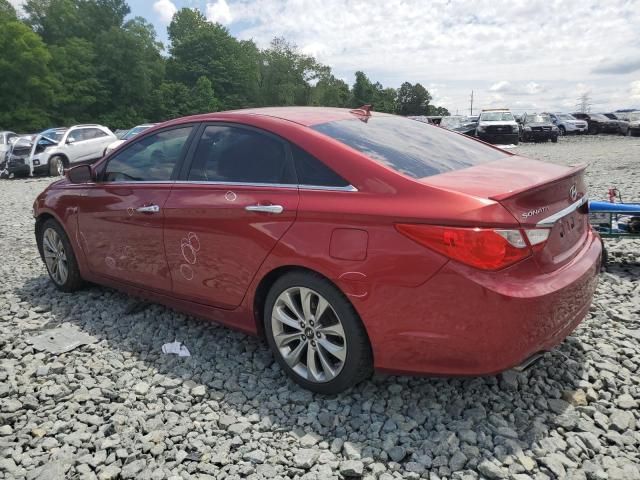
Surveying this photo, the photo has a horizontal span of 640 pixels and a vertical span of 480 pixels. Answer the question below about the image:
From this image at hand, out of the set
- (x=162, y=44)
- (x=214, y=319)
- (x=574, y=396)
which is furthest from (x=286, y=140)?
(x=162, y=44)

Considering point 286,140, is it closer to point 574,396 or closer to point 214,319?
point 214,319

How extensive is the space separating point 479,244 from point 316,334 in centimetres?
103

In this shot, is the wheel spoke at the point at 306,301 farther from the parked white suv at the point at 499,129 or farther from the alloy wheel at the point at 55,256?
the parked white suv at the point at 499,129

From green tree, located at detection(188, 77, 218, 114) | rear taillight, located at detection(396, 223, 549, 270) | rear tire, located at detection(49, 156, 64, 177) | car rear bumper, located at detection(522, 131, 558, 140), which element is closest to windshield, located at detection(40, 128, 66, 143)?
rear tire, located at detection(49, 156, 64, 177)

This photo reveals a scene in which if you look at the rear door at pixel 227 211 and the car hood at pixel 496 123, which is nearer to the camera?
the rear door at pixel 227 211

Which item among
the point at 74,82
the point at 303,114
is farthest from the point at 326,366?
the point at 74,82

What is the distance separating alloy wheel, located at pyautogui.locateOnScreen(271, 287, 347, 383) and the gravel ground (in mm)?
175

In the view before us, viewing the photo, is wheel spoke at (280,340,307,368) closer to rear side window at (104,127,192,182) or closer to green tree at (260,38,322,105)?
rear side window at (104,127,192,182)

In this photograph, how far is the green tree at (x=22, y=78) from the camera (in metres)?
48.3

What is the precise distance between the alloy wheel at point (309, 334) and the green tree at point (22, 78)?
5460 cm

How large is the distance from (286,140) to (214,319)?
4.14 feet

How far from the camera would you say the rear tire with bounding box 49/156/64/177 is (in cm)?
1747

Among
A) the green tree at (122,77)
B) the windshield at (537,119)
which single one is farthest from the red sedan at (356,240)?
the green tree at (122,77)

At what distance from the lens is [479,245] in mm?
2352
